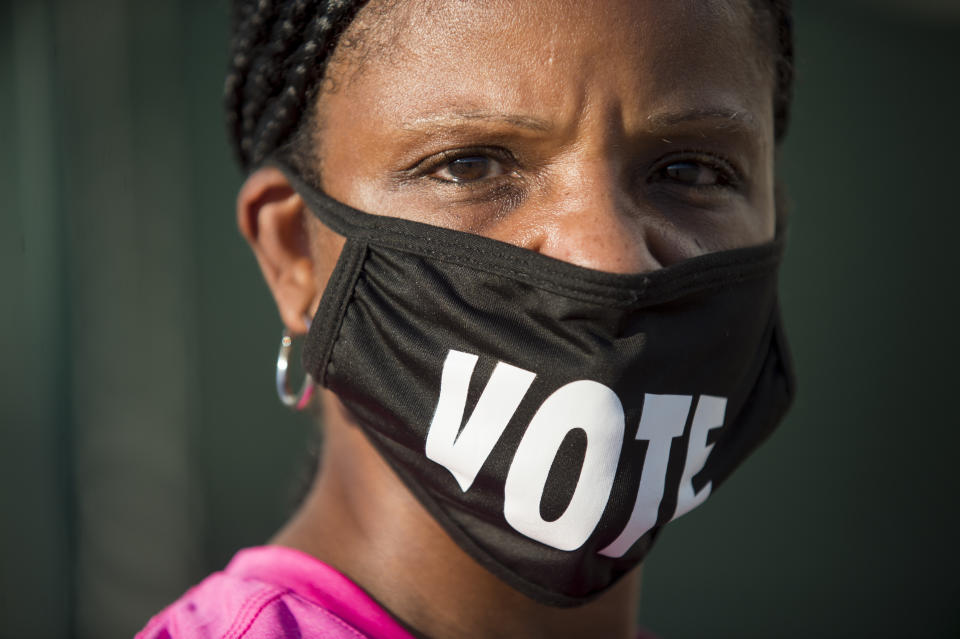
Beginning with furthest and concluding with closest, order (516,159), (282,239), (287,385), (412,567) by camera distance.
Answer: (287,385), (282,239), (412,567), (516,159)

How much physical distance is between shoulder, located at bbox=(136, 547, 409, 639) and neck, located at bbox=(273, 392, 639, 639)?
0.27 ft

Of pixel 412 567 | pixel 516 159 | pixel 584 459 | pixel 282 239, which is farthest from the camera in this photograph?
pixel 282 239

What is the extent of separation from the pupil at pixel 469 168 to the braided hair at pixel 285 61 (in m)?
0.38

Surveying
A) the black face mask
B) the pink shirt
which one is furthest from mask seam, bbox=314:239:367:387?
the pink shirt

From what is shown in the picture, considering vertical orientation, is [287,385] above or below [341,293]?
below

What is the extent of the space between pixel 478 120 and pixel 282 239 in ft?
1.84

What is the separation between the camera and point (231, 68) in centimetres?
213

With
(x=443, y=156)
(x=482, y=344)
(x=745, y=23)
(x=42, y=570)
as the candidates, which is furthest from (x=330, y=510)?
(x=42, y=570)

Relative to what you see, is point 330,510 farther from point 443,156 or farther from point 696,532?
point 696,532

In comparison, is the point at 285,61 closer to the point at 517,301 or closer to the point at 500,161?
the point at 500,161

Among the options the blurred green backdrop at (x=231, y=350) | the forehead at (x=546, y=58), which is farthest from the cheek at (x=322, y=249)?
the blurred green backdrop at (x=231, y=350)

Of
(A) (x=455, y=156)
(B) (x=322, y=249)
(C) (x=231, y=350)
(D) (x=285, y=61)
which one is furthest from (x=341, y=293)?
(C) (x=231, y=350)

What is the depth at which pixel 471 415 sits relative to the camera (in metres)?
1.47

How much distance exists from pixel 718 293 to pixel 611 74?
1.46 feet
